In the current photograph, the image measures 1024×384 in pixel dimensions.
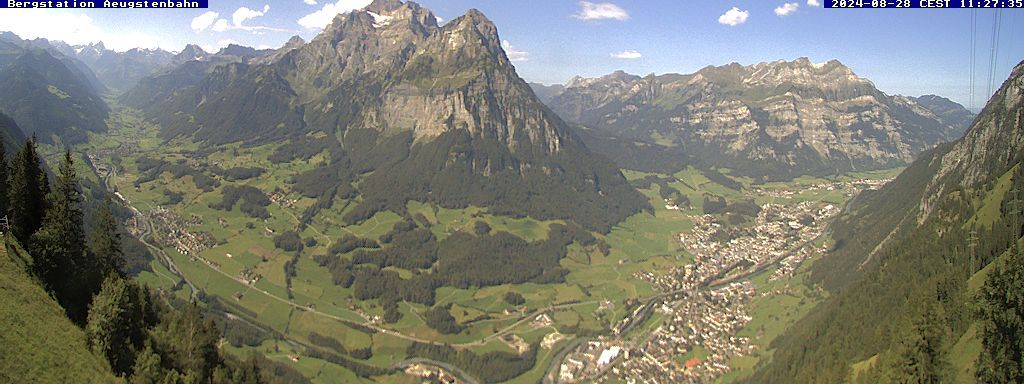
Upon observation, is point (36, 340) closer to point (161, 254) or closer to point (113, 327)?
point (113, 327)

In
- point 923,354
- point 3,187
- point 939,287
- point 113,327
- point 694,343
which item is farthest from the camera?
point 694,343

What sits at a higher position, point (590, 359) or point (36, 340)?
point (36, 340)

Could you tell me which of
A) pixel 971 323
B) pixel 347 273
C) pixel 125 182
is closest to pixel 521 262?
pixel 347 273

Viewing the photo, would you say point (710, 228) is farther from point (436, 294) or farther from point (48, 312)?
point (48, 312)

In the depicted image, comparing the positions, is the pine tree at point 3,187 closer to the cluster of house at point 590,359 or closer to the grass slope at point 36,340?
the grass slope at point 36,340

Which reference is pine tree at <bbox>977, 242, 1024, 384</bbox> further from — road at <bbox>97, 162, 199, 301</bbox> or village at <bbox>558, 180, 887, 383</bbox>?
road at <bbox>97, 162, 199, 301</bbox>

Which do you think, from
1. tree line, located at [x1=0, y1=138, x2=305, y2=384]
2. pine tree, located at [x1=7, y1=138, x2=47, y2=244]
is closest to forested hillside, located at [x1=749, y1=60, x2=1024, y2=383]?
tree line, located at [x1=0, y1=138, x2=305, y2=384]

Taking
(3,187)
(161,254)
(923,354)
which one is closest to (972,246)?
(923,354)

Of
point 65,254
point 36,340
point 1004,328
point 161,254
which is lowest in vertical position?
point 161,254
